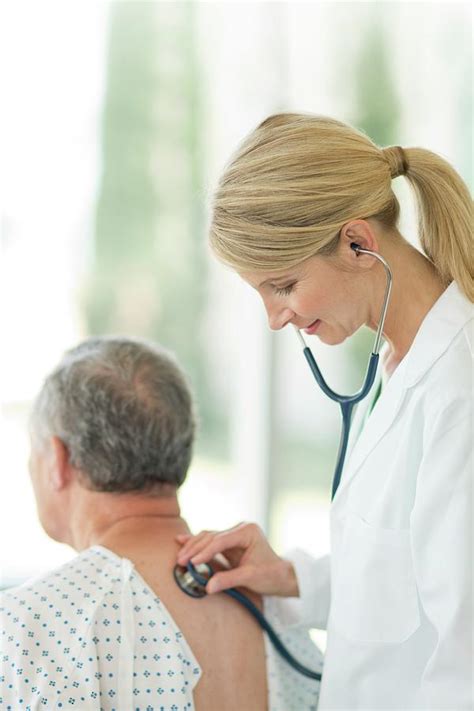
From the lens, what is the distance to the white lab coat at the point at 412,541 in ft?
3.92

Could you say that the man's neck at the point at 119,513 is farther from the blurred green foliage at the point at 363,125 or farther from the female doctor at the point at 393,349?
the blurred green foliage at the point at 363,125

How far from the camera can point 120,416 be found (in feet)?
4.81

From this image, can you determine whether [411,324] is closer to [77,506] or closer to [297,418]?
[77,506]

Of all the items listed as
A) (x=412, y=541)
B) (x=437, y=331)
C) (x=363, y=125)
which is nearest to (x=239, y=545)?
(x=412, y=541)

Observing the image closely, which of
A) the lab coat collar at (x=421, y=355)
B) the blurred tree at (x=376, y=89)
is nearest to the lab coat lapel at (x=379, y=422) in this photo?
the lab coat collar at (x=421, y=355)

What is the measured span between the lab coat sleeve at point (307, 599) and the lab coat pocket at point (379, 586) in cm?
23

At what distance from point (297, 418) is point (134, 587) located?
182 cm

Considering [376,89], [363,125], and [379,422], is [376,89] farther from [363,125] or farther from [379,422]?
[379,422]

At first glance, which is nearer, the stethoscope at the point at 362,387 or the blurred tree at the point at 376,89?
the stethoscope at the point at 362,387

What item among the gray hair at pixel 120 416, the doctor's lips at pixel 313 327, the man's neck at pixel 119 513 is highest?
the doctor's lips at pixel 313 327

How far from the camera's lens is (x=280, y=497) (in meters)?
3.14

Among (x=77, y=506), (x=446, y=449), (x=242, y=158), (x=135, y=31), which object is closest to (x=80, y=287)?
(x=135, y=31)

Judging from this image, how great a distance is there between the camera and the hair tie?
136 cm

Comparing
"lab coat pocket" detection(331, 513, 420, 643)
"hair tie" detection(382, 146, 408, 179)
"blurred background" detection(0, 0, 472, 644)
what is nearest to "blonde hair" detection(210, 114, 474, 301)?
"hair tie" detection(382, 146, 408, 179)
